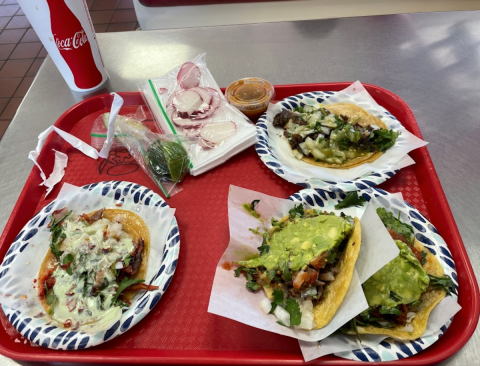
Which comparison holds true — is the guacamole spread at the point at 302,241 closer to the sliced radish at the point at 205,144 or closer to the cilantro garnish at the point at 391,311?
the cilantro garnish at the point at 391,311

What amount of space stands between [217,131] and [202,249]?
69cm

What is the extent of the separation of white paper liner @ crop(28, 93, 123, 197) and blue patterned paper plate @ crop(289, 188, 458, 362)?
3.29 feet

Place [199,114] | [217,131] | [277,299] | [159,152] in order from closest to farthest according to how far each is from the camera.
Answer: [277,299] → [159,152] → [217,131] → [199,114]

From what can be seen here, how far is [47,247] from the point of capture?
161 cm

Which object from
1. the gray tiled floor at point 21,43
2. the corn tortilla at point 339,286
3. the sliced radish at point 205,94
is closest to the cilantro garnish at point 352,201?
the corn tortilla at point 339,286

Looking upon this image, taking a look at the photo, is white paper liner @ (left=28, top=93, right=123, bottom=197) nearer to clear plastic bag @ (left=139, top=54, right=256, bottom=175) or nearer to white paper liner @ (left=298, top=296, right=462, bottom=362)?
clear plastic bag @ (left=139, top=54, right=256, bottom=175)

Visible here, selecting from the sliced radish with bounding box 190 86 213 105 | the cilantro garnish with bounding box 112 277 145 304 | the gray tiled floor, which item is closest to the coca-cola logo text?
the sliced radish with bounding box 190 86 213 105

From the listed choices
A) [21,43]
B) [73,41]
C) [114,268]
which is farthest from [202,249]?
[21,43]

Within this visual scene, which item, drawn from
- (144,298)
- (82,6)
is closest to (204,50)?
(82,6)

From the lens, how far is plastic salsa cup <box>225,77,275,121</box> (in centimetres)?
211

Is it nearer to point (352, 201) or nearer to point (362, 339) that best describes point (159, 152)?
point (352, 201)

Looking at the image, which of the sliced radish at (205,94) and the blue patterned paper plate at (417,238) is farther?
the sliced radish at (205,94)

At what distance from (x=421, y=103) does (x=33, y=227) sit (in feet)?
7.40

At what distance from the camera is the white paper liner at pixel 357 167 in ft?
5.96
